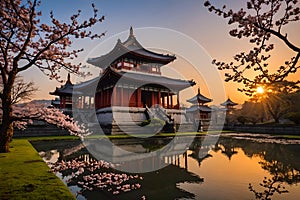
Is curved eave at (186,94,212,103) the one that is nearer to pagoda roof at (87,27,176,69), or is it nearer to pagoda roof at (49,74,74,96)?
pagoda roof at (87,27,176,69)

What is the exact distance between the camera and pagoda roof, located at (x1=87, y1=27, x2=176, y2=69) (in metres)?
28.9

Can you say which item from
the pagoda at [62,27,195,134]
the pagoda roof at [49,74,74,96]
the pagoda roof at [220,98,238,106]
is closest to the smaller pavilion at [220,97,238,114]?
the pagoda roof at [220,98,238,106]

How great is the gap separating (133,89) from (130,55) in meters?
5.38

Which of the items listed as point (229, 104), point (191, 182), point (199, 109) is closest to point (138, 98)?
point (191, 182)

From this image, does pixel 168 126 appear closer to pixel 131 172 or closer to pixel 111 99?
pixel 111 99

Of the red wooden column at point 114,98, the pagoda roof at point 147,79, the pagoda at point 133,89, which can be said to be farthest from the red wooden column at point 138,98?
the red wooden column at point 114,98

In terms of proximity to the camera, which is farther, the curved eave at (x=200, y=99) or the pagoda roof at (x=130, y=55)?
the curved eave at (x=200, y=99)

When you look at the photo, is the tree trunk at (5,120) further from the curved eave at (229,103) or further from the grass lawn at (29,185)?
the curved eave at (229,103)

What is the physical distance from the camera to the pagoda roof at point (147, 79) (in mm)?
25500

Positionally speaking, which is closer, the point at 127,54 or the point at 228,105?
the point at 127,54

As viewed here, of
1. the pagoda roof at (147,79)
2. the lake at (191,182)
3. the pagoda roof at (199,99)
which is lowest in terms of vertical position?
the lake at (191,182)

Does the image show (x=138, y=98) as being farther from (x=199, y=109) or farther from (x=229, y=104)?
(x=229, y=104)

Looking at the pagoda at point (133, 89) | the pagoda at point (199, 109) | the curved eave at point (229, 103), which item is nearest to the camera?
the pagoda at point (133, 89)

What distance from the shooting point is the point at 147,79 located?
92.8 ft
